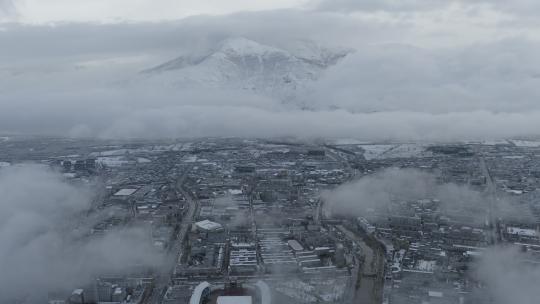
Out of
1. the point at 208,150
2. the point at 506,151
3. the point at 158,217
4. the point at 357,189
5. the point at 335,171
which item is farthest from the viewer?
the point at 208,150

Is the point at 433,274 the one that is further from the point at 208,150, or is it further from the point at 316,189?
the point at 208,150

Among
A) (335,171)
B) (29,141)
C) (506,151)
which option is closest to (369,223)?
(335,171)

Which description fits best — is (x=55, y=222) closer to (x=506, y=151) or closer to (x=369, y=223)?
(x=369, y=223)

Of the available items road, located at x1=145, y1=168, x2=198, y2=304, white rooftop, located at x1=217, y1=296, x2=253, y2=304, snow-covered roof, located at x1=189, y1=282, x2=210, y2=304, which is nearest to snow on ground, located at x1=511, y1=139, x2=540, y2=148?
road, located at x1=145, y1=168, x2=198, y2=304

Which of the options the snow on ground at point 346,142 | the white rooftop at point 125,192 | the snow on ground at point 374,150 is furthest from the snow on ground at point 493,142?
the white rooftop at point 125,192

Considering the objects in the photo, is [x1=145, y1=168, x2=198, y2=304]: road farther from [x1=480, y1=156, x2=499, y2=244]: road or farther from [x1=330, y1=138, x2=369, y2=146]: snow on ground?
[x1=330, y1=138, x2=369, y2=146]: snow on ground

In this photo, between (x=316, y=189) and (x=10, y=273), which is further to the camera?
(x=316, y=189)

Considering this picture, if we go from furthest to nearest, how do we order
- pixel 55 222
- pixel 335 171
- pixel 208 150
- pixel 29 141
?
pixel 29 141 < pixel 208 150 < pixel 335 171 < pixel 55 222

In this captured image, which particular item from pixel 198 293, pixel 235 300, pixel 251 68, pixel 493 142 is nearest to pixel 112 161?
pixel 198 293
